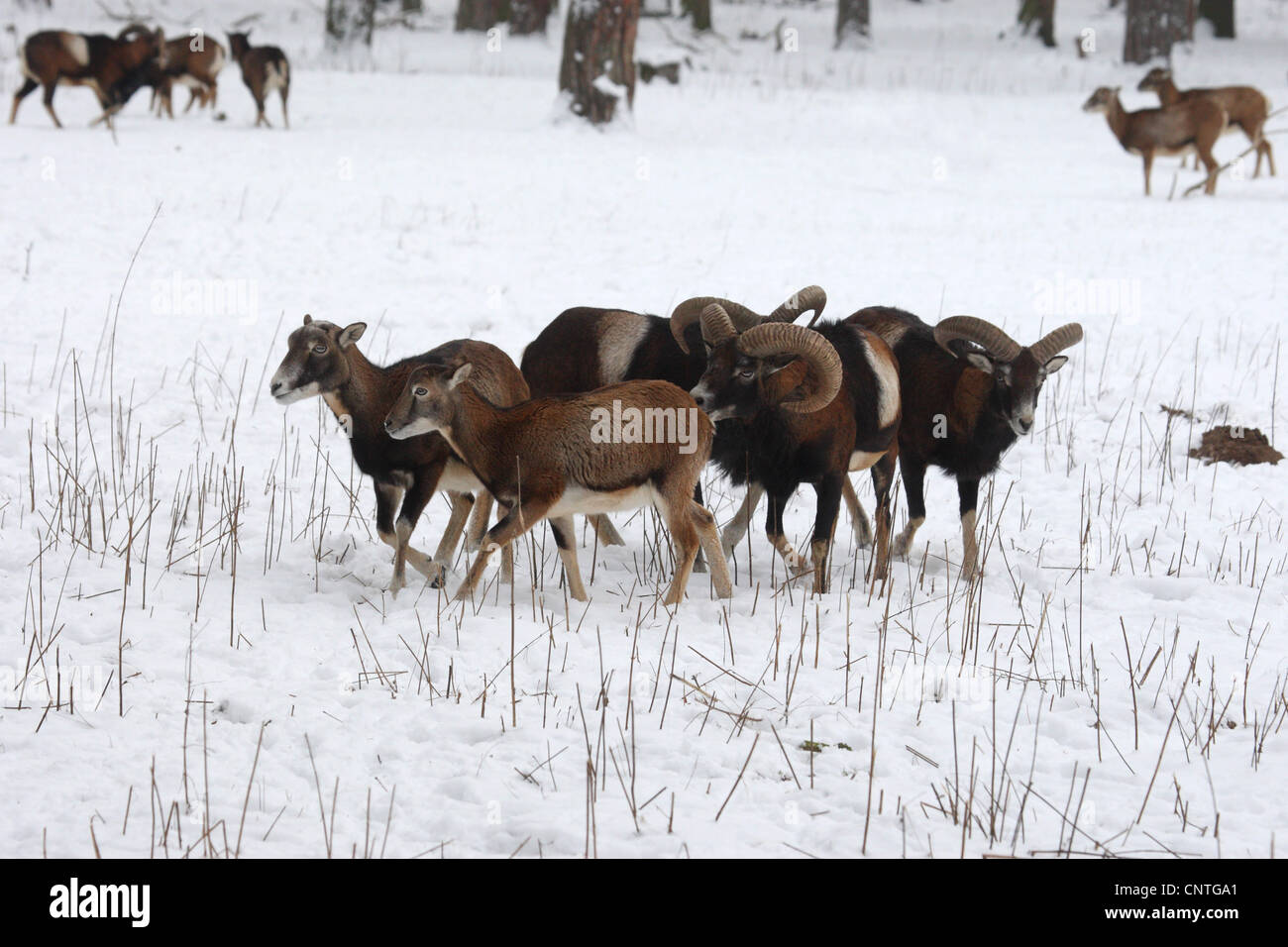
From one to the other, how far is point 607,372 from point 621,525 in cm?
121

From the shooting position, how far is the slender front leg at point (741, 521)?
26.3ft

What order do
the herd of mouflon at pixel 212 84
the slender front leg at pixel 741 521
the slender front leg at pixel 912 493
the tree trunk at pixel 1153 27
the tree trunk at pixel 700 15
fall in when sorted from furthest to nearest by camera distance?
the tree trunk at pixel 700 15 < the tree trunk at pixel 1153 27 < the herd of mouflon at pixel 212 84 < the slender front leg at pixel 912 493 < the slender front leg at pixel 741 521

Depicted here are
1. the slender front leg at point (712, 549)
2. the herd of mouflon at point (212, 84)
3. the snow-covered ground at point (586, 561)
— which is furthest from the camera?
the herd of mouflon at point (212, 84)

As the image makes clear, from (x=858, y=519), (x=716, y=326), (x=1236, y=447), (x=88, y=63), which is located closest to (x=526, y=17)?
(x=88, y=63)

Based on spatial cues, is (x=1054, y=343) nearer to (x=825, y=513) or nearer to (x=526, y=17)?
(x=825, y=513)

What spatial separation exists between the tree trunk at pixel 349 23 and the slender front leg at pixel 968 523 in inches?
915

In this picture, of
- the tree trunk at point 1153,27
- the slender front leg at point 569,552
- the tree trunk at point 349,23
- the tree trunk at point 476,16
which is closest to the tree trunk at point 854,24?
the tree trunk at point 1153,27

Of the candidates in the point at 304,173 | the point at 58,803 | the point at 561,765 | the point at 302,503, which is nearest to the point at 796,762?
the point at 561,765

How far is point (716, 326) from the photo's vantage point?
7.38 meters

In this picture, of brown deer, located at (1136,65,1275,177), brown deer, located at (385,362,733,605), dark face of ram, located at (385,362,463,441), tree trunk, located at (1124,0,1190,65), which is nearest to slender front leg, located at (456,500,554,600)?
brown deer, located at (385,362,733,605)

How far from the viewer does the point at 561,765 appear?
509cm

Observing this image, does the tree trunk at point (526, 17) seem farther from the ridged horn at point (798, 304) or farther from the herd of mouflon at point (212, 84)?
the ridged horn at point (798, 304)

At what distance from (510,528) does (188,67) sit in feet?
55.8

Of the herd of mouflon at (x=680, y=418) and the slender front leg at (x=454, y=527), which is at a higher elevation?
the herd of mouflon at (x=680, y=418)
